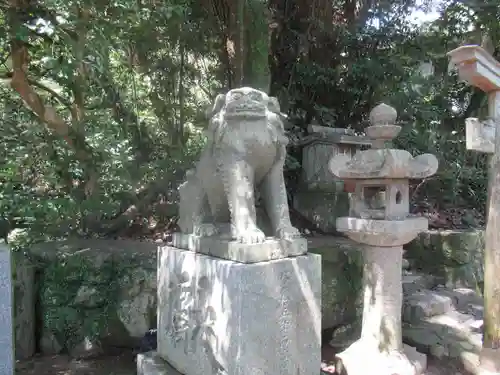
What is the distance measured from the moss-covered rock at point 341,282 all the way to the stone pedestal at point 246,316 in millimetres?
2125

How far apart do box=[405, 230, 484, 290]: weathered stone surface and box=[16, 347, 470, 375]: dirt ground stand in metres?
2.19

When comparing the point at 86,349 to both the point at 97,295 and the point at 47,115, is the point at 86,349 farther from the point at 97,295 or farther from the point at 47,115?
the point at 47,115

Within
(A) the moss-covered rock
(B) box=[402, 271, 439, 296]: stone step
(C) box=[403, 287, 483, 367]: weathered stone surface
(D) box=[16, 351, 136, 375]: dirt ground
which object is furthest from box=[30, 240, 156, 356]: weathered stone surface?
(B) box=[402, 271, 439, 296]: stone step

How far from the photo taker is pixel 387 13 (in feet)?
23.0

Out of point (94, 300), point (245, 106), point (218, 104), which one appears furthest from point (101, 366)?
point (245, 106)

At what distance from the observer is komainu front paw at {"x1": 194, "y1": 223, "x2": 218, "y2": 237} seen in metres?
2.78

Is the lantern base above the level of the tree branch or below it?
below

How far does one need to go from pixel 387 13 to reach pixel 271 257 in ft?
19.9

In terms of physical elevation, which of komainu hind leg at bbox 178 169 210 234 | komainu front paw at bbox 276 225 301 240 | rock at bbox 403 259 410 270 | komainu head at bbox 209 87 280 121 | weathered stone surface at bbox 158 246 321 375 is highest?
komainu head at bbox 209 87 280 121

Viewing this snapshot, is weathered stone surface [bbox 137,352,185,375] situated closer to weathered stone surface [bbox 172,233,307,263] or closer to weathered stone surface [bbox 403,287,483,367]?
weathered stone surface [bbox 172,233,307,263]

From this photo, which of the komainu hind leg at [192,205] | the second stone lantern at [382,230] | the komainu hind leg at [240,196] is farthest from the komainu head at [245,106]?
the second stone lantern at [382,230]

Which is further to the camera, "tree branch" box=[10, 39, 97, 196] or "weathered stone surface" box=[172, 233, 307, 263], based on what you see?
"tree branch" box=[10, 39, 97, 196]

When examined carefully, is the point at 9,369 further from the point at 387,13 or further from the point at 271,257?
the point at 387,13

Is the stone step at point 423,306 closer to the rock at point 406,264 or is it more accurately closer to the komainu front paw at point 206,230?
the rock at point 406,264
